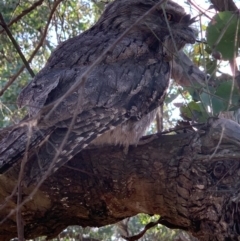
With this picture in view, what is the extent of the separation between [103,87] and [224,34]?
0.78 m

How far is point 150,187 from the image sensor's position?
242cm

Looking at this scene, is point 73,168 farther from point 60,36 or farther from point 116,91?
point 60,36

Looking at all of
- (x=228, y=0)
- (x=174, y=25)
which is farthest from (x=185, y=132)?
(x=174, y=25)

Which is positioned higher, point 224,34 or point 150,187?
point 224,34

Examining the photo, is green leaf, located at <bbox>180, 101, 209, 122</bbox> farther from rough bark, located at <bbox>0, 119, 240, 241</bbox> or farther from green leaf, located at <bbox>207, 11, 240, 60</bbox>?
green leaf, located at <bbox>207, 11, 240, 60</bbox>

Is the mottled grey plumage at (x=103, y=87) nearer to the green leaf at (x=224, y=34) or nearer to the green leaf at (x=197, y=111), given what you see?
the green leaf at (x=224, y=34)

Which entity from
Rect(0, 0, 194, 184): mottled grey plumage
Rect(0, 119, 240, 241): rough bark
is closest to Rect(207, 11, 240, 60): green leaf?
Rect(0, 0, 194, 184): mottled grey plumage

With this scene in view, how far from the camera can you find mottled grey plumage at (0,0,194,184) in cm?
243

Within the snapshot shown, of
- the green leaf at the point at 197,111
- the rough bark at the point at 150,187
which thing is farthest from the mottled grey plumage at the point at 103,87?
the green leaf at the point at 197,111

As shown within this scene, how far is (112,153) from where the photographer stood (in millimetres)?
2615

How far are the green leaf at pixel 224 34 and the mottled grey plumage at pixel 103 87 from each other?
0.63ft

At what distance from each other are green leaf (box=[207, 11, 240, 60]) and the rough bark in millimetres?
294

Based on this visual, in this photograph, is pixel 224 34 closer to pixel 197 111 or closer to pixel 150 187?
pixel 197 111

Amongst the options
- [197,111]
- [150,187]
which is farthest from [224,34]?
[150,187]
